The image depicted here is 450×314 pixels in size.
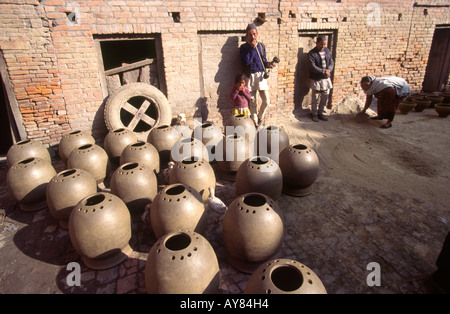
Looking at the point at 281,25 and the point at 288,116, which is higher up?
the point at 281,25

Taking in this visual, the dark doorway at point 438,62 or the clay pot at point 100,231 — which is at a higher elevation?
the dark doorway at point 438,62

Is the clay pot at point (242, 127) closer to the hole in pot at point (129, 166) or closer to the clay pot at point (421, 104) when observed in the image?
the hole in pot at point (129, 166)

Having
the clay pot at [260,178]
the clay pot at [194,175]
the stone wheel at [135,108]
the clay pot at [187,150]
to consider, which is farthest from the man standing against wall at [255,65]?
the clay pot at [194,175]

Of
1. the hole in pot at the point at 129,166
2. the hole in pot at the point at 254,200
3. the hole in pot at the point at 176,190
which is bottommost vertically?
the hole in pot at the point at 254,200

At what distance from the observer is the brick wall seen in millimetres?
6023

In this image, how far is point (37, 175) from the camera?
4.59 metres

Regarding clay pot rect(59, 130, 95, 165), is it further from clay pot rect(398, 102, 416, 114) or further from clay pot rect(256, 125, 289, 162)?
clay pot rect(398, 102, 416, 114)

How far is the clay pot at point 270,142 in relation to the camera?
18.1ft

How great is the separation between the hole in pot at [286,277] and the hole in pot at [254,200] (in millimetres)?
1022

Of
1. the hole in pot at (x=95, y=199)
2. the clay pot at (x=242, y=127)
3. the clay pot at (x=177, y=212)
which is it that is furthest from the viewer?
the clay pot at (x=242, y=127)

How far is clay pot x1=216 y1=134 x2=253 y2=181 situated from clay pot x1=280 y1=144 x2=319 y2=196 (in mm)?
788
